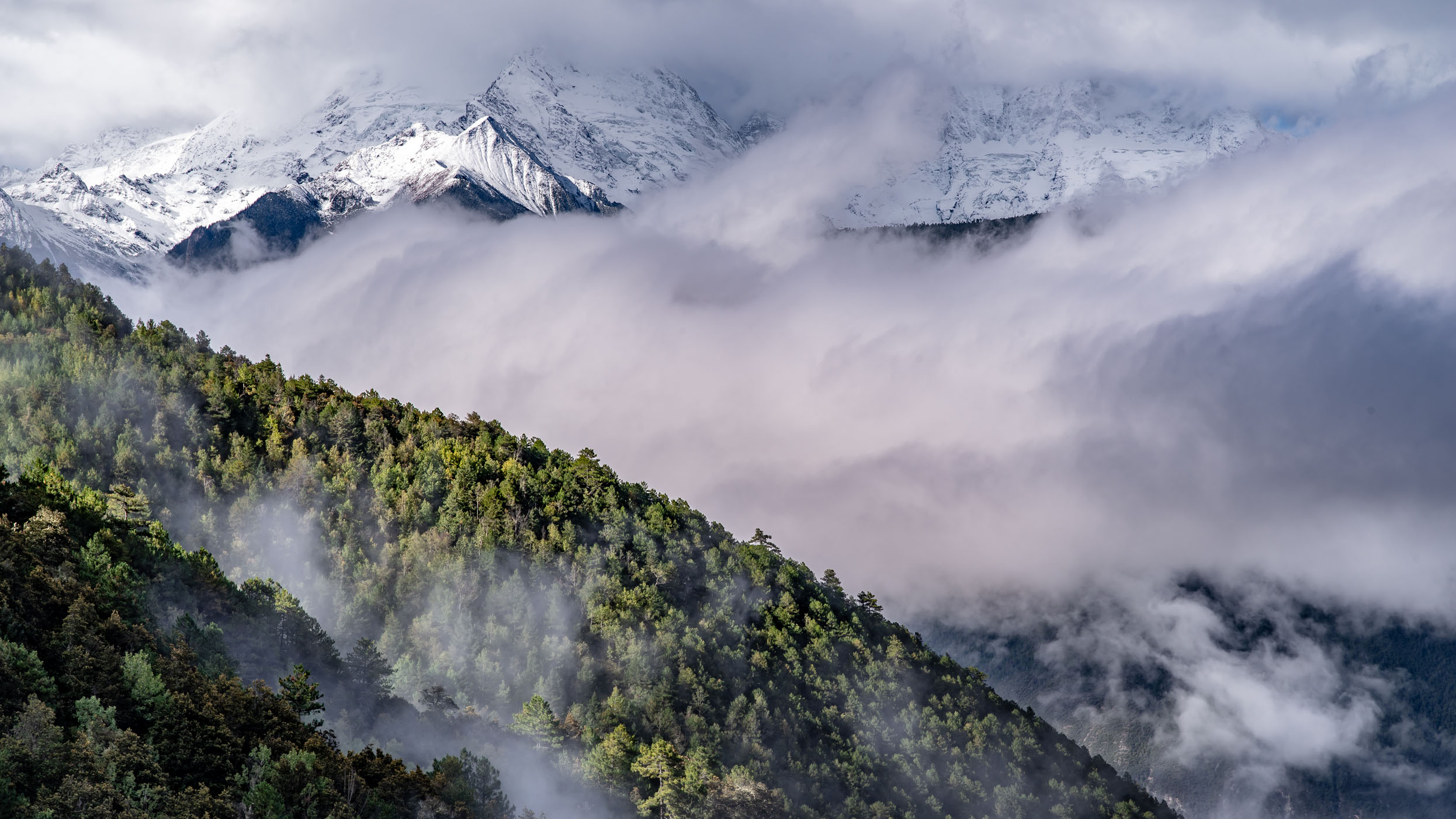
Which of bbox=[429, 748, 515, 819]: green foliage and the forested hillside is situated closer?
the forested hillside

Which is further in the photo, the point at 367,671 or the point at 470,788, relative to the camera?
the point at 367,671

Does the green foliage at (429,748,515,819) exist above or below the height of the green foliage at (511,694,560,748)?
below

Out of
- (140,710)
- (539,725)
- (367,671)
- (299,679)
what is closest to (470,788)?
(299,679)

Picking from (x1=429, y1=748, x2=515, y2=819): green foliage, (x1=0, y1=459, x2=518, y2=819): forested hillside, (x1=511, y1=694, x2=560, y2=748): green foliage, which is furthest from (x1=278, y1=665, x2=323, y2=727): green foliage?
(x1=511, y1=694, x2=560, y2=748): green foliage

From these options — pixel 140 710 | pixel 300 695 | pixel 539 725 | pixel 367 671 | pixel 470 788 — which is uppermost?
pixel 539 725

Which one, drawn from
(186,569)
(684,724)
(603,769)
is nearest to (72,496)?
(186,569)

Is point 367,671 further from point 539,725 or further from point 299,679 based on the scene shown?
point 299,679

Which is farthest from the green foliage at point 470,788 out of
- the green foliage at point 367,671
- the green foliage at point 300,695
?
the green foliage at point 367,671

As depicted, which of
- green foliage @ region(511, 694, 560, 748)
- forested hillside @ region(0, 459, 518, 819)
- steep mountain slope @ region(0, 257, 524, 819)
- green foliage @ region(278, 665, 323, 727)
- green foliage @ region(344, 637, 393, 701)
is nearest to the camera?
forested hillside @ region(0, 459, 518, 819)

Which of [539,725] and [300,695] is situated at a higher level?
[539,725]

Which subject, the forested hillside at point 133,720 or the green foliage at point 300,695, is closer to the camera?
the forested hillside at point 133,720

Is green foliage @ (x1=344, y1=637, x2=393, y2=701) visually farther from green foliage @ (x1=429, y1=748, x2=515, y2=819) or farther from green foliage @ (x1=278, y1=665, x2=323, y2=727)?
green foliage @ (x1=429, y1=748, x2=515, y2=819)

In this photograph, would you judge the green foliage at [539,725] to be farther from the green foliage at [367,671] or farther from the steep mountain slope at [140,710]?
the steep mountain slope at [140,710]

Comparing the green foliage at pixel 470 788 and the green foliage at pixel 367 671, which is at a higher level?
the green foliage at pixel 367 671
